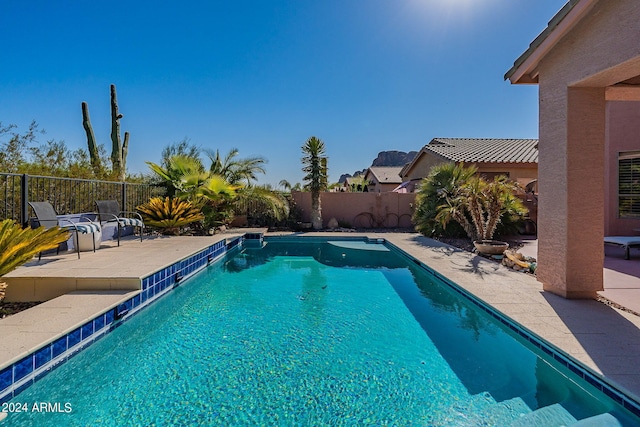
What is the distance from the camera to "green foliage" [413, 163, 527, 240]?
27.8 feet

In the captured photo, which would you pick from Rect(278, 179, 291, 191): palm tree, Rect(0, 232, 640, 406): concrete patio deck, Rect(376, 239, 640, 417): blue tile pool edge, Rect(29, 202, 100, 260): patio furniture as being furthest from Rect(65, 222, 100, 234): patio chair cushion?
Rect(278, 179, 291, 191): palm tree

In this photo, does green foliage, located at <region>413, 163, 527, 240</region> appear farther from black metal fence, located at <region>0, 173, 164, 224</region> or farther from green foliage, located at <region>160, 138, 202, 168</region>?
green foliage, located at <region>160, 138, 202, 168</region>

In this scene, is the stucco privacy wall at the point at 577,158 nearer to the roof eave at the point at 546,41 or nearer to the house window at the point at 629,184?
the roof eave at the point at 546,41

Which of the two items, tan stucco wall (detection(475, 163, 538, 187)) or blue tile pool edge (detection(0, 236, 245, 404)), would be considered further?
tan stucco wall (detection(475, 163, 538, 187))

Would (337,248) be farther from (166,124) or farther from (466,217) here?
(166,124)

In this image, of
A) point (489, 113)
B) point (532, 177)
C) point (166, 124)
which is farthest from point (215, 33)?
point (532, 177)

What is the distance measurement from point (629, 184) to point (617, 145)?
116cm

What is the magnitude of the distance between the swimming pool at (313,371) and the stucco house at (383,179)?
97.5 ft

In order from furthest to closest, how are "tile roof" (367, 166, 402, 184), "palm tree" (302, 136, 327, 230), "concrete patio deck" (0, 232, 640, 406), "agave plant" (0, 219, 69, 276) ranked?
"tile roof" (367, 166, 402, 184), "palm tree" (302, 136, 327, 230), "agave plant" (0, 219, 69, 276), "concrete patio deck" (0, 232, 640, 406)

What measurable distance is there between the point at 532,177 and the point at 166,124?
19.0m

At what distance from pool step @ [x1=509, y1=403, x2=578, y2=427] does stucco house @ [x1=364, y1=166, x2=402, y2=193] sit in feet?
103

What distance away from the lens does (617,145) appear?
9.23 metres

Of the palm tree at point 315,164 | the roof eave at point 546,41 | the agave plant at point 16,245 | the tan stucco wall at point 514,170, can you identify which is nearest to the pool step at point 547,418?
the roof eave at point 546,41

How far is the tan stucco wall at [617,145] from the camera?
8984mm
